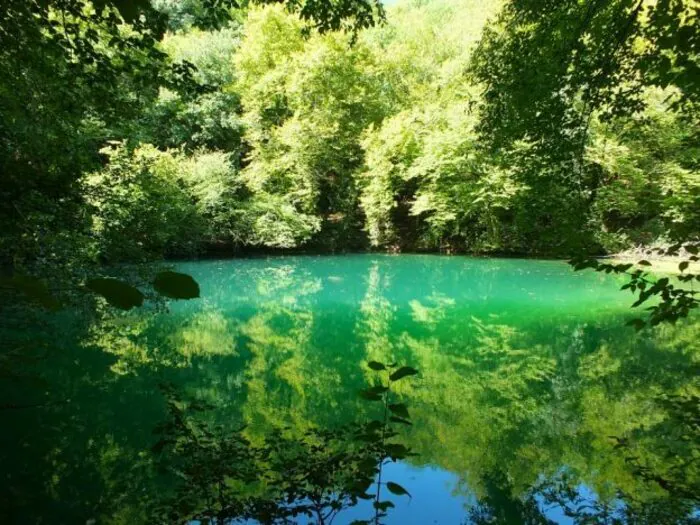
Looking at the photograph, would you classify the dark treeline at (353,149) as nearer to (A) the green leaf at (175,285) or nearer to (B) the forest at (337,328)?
(B) the forest at (337,328)

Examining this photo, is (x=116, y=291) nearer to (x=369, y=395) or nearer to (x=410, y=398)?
(x=369, y=395)

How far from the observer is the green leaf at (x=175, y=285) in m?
0.73

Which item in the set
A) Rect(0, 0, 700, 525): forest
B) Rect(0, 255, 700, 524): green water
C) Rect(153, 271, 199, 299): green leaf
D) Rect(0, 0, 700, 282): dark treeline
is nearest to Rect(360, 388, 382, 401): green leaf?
Rect(0, 0, 700, 525): forest

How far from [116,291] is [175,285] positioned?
3.1 inches

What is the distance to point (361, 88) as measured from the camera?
68.4 feet

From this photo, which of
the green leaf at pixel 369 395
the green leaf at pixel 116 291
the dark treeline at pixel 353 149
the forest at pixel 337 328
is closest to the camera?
the green leaf at pixel 116 291

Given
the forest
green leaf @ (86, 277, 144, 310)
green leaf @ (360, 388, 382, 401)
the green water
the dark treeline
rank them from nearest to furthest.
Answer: green leaf @ (86, 277, 144, 310) → green leaf @ (360, 388, 382, 401) → the forest → the green water → the dark treeline

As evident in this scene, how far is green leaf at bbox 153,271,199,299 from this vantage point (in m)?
0.73

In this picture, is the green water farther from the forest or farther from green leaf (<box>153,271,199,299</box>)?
green leaf (<box>153,271,199,299</box>)

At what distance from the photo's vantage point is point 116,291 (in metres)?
0.70

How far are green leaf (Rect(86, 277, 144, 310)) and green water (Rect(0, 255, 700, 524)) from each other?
561 millimetres

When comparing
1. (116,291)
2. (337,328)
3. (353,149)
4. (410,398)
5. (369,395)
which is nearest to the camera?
(116,291)

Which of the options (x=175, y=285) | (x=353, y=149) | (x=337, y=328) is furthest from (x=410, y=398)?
(x=353, y=149)

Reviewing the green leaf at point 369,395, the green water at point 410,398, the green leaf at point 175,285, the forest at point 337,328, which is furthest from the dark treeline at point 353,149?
the green leaf at point 175,285
